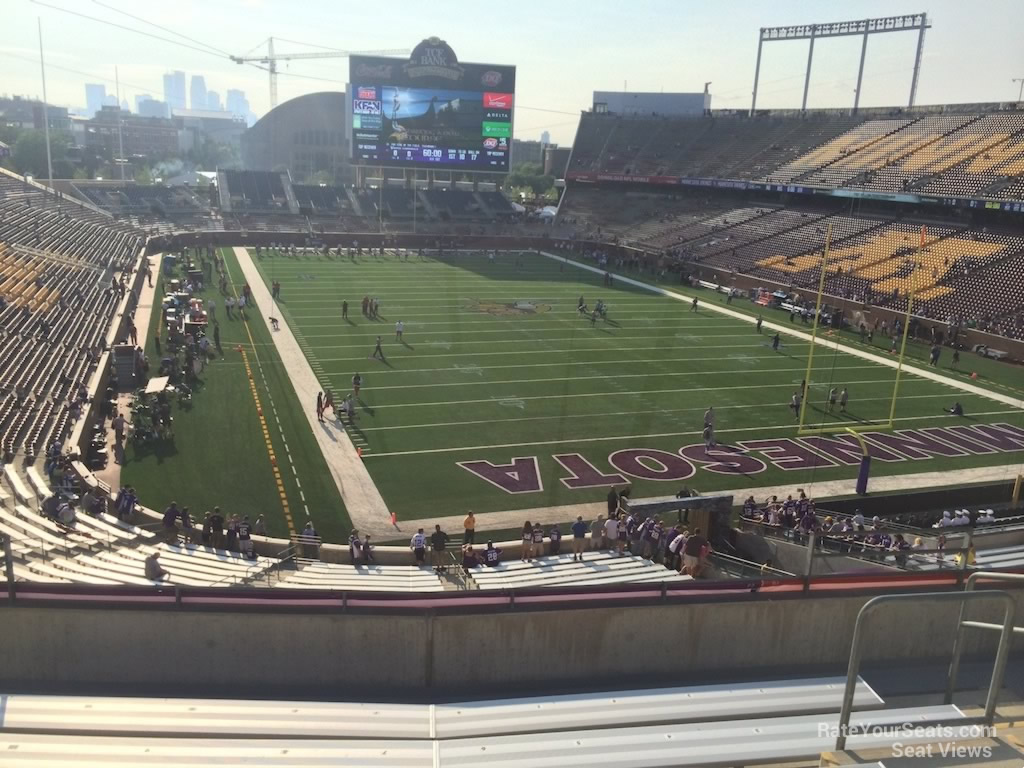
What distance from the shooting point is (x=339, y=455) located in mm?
18594

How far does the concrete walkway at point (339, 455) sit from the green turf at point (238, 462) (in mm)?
204

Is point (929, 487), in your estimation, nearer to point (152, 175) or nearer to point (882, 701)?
point (882, 701)

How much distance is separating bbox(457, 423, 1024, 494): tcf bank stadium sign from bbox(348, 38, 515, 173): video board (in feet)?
149

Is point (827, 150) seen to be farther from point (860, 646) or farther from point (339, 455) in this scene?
point (860, 646)

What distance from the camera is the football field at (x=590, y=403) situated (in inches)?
714

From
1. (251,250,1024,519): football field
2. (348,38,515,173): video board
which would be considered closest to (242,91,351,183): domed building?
(348,38,515,173): video board

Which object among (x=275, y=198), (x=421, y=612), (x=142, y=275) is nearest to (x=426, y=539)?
(x=421, y=612)

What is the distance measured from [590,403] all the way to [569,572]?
1078 cm

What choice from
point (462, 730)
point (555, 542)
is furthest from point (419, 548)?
point (462, 730)

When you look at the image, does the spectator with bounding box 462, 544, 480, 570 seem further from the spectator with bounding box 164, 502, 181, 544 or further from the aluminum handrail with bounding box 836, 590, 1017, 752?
the aluminum handrail with bounding box 836, 590, 1017, 752

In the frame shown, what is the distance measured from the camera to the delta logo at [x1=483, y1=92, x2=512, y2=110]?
60281mm

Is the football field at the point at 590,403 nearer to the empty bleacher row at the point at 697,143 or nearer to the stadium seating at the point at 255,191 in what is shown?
the empty bleacher row at the point at 697,143

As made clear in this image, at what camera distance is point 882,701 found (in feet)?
21.3

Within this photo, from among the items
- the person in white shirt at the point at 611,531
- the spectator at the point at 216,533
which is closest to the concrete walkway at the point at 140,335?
the spectator at the point at 216,533
